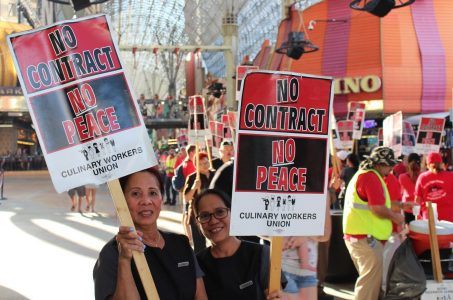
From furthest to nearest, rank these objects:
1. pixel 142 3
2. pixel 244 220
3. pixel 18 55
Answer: pixel 142 3 → pixel 244 220 → pixel 18 55

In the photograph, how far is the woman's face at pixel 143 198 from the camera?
2555mm

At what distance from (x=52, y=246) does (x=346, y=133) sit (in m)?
6.64

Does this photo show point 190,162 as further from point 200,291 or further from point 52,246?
point 200,291

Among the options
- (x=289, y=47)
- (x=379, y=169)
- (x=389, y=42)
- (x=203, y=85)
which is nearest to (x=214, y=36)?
(x=203, y=85)

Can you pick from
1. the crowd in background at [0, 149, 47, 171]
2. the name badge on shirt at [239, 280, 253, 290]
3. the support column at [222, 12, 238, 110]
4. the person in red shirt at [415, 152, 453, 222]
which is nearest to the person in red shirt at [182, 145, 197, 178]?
the person in red shirt at [415, 152, 453, 222]

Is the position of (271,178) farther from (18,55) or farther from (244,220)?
(18,55)

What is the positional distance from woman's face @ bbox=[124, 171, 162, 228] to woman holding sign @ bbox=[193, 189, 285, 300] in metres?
0.50

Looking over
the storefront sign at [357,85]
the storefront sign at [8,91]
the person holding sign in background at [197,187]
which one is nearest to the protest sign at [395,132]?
the person holding sign in background at [197,187]

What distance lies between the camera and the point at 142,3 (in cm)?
6444

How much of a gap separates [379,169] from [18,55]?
3813mm

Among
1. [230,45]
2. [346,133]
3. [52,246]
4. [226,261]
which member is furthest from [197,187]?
[230,45]

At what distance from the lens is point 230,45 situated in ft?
115

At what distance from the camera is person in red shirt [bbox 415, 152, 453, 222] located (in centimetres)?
682

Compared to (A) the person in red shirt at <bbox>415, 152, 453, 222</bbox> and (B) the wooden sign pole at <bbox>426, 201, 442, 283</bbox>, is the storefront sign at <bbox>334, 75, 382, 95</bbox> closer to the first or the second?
(A) the person in red shirt at <bbox>415, 152, 453, 222</bbox>
